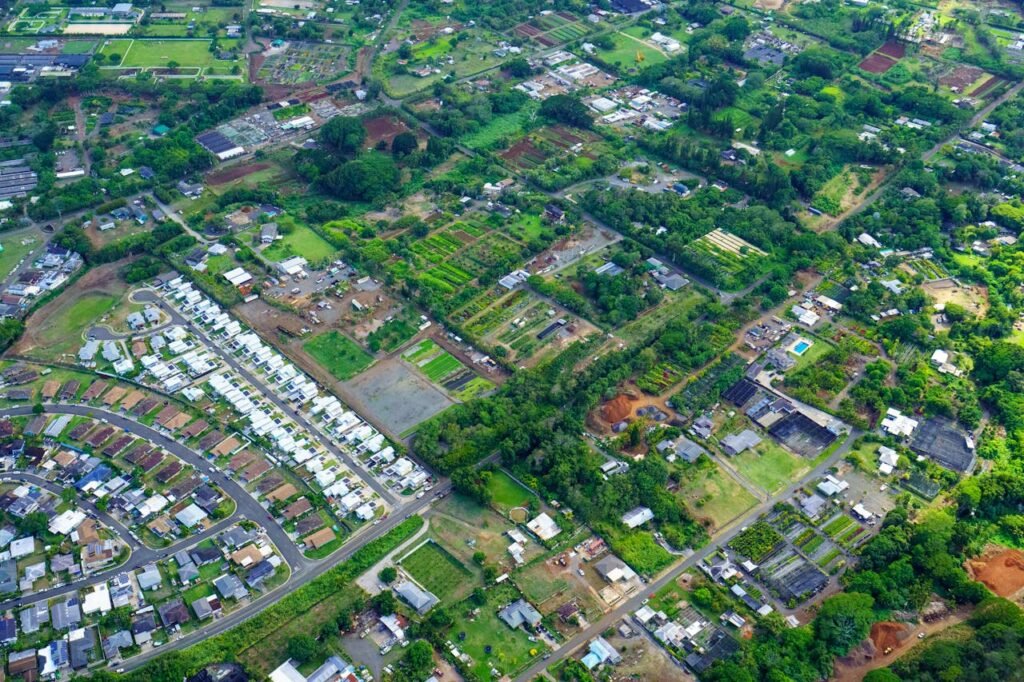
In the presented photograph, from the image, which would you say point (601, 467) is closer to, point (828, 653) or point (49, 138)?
point (828, 653)

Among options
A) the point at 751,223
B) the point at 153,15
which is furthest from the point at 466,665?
the point at 153,15

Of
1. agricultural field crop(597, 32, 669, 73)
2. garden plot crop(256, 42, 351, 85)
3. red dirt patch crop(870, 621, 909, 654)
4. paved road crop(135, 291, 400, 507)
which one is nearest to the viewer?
red dirt patch crop(870, 621, 909, 654)

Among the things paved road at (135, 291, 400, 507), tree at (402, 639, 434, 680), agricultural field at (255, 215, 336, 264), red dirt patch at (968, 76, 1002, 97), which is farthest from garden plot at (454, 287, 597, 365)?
red dirt patch at (968, 76, 1002, 97)

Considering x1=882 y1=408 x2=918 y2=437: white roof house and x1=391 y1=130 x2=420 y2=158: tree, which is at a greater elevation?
x1=391 y1=130 x2=420 y2=158: tree

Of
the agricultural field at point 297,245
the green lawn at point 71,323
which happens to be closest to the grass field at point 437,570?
the agricultural field at point 297,245

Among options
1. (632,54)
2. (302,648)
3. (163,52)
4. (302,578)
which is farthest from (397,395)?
(163,52)

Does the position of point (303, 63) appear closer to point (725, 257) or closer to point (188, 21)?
point (188, 21)

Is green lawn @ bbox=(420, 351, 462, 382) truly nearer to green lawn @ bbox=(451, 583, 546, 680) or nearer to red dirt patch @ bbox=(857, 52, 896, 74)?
green lawn @ bbox=(451, 583, 546, 680)
